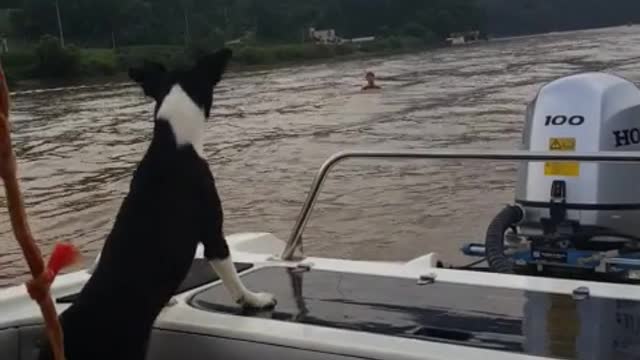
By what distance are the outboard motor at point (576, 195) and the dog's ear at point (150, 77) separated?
1.81 meters

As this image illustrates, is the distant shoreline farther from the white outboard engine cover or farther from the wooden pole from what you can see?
the wooden pole

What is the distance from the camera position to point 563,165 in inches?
191

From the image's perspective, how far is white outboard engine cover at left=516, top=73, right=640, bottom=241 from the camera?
475 centimetres

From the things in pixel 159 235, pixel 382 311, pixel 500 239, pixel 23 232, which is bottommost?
pixel 500 239

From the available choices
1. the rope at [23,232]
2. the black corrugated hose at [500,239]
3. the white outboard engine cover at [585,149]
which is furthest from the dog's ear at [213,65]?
the white outboard engine cover at [585,149]

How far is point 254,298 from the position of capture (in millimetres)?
2926

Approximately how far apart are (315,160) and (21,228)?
48.5 feet

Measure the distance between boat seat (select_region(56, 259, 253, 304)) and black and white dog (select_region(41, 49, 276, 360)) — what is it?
15 cm

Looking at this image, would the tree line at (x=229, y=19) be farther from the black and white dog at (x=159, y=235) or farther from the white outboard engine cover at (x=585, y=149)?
the black and white dog at (x=159, y=235)

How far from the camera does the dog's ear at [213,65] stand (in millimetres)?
3127

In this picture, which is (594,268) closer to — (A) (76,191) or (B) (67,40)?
(A) (76,191)

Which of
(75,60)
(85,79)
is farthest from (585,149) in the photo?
(75,60)

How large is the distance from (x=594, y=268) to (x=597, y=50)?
46104 mm

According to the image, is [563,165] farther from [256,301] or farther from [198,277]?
[256,301]
